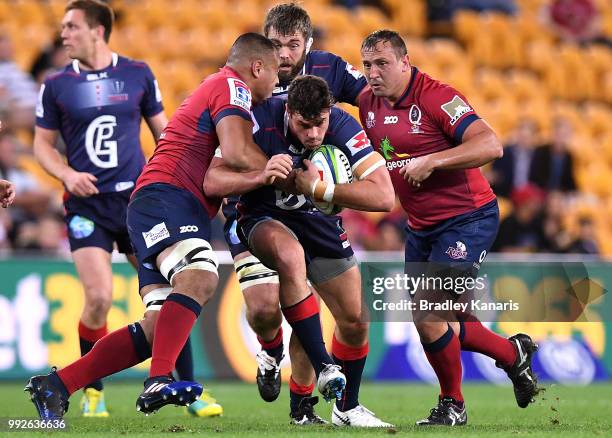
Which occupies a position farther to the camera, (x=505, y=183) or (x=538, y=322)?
(x=505, y=183)

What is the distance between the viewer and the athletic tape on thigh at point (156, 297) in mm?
6762

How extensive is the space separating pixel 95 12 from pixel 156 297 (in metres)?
2.83

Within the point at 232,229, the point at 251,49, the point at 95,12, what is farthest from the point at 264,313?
the point at 95,12

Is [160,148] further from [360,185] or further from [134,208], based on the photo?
[360,185]

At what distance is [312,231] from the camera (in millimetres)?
7324

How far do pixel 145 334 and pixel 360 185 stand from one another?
4.82 feet

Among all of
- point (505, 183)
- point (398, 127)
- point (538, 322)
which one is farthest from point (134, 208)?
point (505, 183)

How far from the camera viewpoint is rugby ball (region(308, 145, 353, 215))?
22.3 ft

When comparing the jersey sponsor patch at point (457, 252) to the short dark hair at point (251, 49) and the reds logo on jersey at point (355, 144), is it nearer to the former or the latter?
the reds logo on jersey at point (355, 144)

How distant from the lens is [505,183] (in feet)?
48.5

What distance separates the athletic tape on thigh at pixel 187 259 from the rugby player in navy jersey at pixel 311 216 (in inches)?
13.6

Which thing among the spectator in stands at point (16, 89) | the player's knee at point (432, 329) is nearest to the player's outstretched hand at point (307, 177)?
the player's knee at point (432, 329)

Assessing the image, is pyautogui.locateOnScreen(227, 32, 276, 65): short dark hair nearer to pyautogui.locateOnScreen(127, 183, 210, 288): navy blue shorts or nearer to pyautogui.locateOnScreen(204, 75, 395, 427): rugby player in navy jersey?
pyautogui.locateOnScreen(204, 75, 395, 427): rugby player in navy jersey

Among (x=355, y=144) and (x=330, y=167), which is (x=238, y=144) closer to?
(x=330, y=167)
